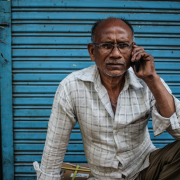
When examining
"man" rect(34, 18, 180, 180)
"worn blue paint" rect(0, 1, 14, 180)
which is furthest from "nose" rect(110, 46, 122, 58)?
"worn blue paint" rect(0, 1, 14, 180)

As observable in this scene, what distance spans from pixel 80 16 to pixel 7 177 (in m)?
2.73

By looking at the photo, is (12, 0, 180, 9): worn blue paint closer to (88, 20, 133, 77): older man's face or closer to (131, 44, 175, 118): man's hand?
(88, 20, 133, 77): older man's face

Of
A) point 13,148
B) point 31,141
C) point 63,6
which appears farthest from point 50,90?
point 63,6

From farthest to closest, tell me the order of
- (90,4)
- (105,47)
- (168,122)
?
1. (90,4)
2. (105,47)
3. (168,122)

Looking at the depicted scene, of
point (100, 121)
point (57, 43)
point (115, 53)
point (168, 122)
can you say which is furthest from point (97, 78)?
point (57, 43)

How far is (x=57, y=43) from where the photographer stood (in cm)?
258

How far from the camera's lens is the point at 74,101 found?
1.61m

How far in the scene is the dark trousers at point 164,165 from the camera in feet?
4.73

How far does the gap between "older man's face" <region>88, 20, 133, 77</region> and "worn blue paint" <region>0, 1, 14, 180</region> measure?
1609 millimetres

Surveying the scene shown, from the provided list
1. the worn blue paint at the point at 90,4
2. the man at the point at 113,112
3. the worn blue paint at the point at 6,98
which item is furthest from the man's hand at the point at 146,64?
the worn blue paint at the point at 6,98

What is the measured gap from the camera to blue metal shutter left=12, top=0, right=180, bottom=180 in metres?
2.54

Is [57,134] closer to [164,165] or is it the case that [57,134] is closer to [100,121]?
[100,121]

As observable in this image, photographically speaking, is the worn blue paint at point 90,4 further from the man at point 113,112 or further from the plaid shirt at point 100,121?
the plaid shirt at point 100,121

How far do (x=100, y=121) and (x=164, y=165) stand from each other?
0.70 m
